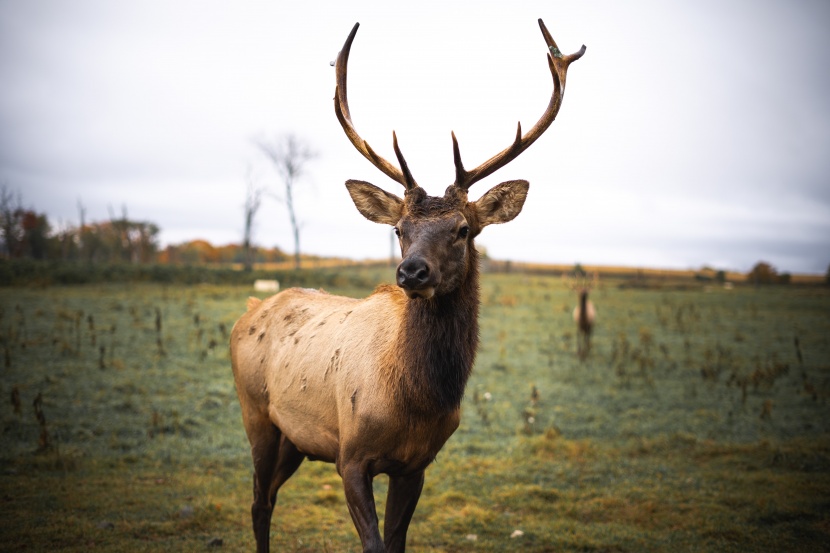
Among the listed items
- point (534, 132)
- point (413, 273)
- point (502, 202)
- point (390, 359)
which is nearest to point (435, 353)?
point (390, 359)

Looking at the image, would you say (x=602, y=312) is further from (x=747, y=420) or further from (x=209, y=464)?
(x=209, y=464)

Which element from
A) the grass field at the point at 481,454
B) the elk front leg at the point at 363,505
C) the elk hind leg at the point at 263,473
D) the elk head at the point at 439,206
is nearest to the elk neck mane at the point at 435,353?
the elk head at the point at 439,206

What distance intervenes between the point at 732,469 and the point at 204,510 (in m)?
7.10

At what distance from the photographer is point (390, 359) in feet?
13.3

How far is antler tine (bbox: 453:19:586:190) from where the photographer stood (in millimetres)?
4246

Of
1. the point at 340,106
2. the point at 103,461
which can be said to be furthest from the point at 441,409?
the point at 103,461

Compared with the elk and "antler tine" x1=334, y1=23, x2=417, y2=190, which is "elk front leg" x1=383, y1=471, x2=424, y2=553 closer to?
the elk

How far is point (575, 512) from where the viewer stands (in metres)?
6.73

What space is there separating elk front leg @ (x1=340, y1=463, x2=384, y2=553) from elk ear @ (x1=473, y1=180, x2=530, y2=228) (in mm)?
2031

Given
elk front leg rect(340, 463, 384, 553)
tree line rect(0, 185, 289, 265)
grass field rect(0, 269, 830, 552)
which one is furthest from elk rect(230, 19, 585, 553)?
tree line rect(0, 185, 289, 265)

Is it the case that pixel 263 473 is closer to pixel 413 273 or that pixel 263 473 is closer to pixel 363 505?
pixel 363 505

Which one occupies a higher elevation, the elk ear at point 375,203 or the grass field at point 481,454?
the elk ear at point 375,203

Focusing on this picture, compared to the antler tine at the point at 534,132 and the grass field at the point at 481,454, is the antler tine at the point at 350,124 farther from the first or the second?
the grass field at the point at 481,454

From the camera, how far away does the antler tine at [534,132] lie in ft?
13.9
